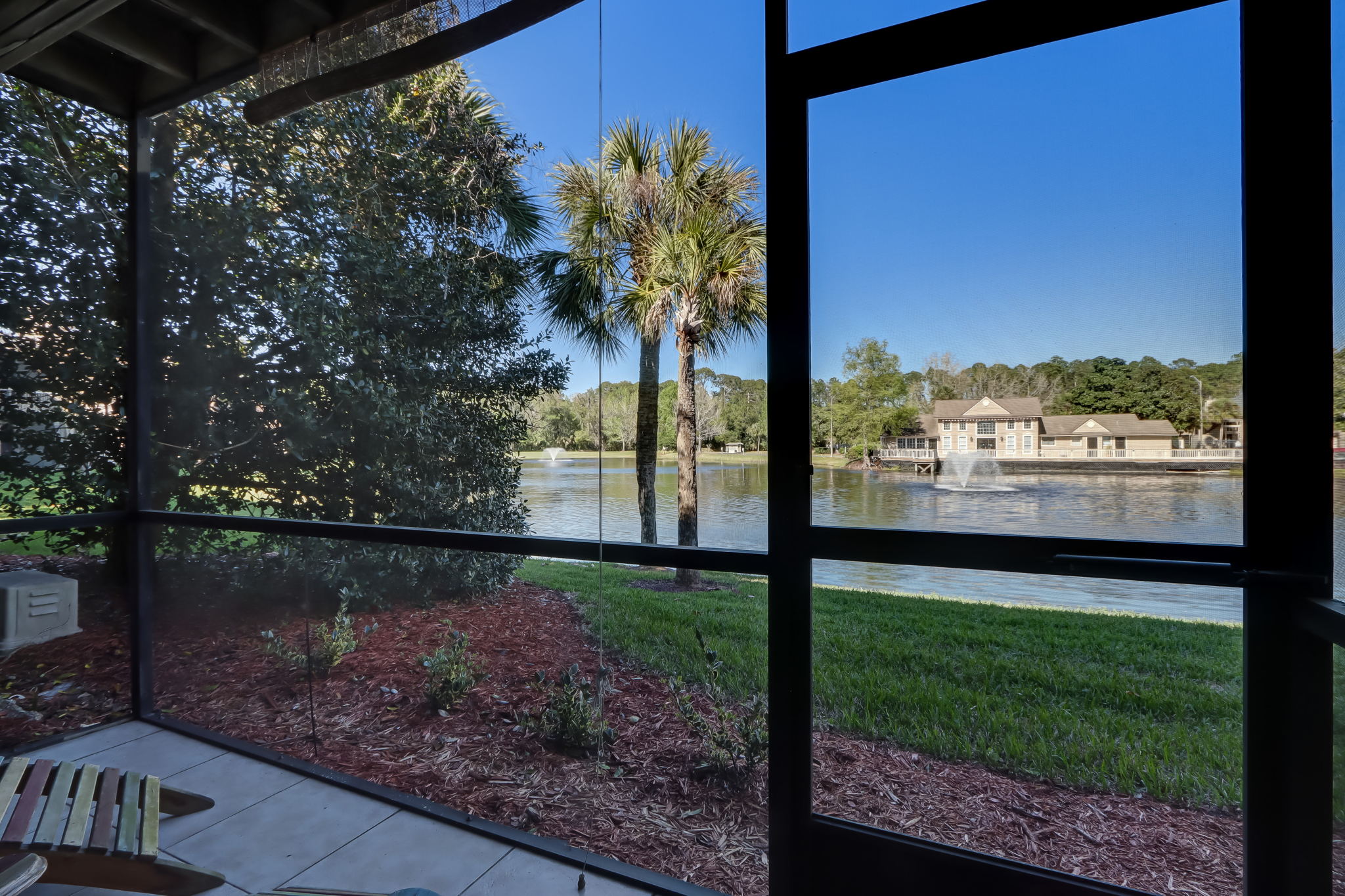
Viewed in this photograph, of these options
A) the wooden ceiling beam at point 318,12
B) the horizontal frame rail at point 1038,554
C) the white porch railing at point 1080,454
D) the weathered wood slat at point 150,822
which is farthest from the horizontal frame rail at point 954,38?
the weathered wood slat at point 150,822

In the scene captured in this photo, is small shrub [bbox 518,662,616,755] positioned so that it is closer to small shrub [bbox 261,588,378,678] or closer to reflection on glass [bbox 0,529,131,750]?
small shrub [bbox 261,588,378,678]

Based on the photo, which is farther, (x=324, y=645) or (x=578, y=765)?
(x=324, y=645)

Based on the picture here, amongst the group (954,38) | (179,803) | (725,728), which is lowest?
(179,803)

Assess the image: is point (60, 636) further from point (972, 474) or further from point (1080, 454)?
point (1080, 454)

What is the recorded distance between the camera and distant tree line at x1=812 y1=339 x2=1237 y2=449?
1.28 meters

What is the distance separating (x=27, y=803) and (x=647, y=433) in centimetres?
234

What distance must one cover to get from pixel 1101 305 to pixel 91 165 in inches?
174

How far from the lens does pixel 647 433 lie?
280 cm

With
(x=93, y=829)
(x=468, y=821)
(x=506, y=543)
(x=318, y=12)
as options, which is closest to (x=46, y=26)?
(x=318, y=12)

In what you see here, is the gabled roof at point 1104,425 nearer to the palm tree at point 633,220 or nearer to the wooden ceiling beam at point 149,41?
the palm tree at point 633,220

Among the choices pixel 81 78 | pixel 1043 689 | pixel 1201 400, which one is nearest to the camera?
pixel 1201 400

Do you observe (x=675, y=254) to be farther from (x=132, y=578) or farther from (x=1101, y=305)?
(x=132, y=578)

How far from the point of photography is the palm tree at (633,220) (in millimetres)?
2516

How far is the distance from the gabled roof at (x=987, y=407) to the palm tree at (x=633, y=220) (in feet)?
4.20
